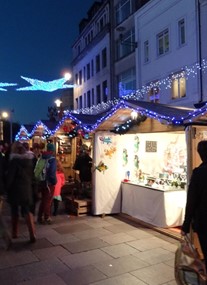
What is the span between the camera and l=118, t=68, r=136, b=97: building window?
853 inches

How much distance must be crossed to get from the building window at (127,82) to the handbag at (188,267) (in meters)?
18.0

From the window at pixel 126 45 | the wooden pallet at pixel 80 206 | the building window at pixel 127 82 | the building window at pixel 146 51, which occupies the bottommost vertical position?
the wooden pallet at pixel 80 206

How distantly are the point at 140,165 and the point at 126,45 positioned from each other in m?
14.5

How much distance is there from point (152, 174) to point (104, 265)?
378 centimetres

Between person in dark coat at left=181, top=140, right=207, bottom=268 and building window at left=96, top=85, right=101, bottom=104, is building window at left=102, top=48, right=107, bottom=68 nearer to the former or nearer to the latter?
building window at left=96, top=85, right=101, bottom=104

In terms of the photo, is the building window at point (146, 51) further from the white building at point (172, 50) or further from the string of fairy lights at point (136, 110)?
the string of fairy lights at point (136, 110)

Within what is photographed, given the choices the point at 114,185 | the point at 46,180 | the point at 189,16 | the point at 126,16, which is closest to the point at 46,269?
the point at 46,180

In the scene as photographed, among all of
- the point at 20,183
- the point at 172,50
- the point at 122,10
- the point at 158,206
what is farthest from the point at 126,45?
the point at 20,183

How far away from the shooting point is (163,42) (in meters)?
18.4

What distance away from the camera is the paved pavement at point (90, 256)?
187 inches

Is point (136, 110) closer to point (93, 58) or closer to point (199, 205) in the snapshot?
point (199, 205)

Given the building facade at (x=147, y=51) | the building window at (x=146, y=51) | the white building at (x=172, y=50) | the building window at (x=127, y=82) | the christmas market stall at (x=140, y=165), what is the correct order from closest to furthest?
the christmas market stall at (x=140, y=165), the white building at (x=172, y=50), the building facade at (x=147, y=51), the building window at (x=146, y=51), the building window at (x=127, y=82)

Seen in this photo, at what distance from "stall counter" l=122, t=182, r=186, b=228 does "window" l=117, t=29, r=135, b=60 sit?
47.8 ft

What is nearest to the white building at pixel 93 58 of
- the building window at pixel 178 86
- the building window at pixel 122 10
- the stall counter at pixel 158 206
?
the building window at pixel 122 10
